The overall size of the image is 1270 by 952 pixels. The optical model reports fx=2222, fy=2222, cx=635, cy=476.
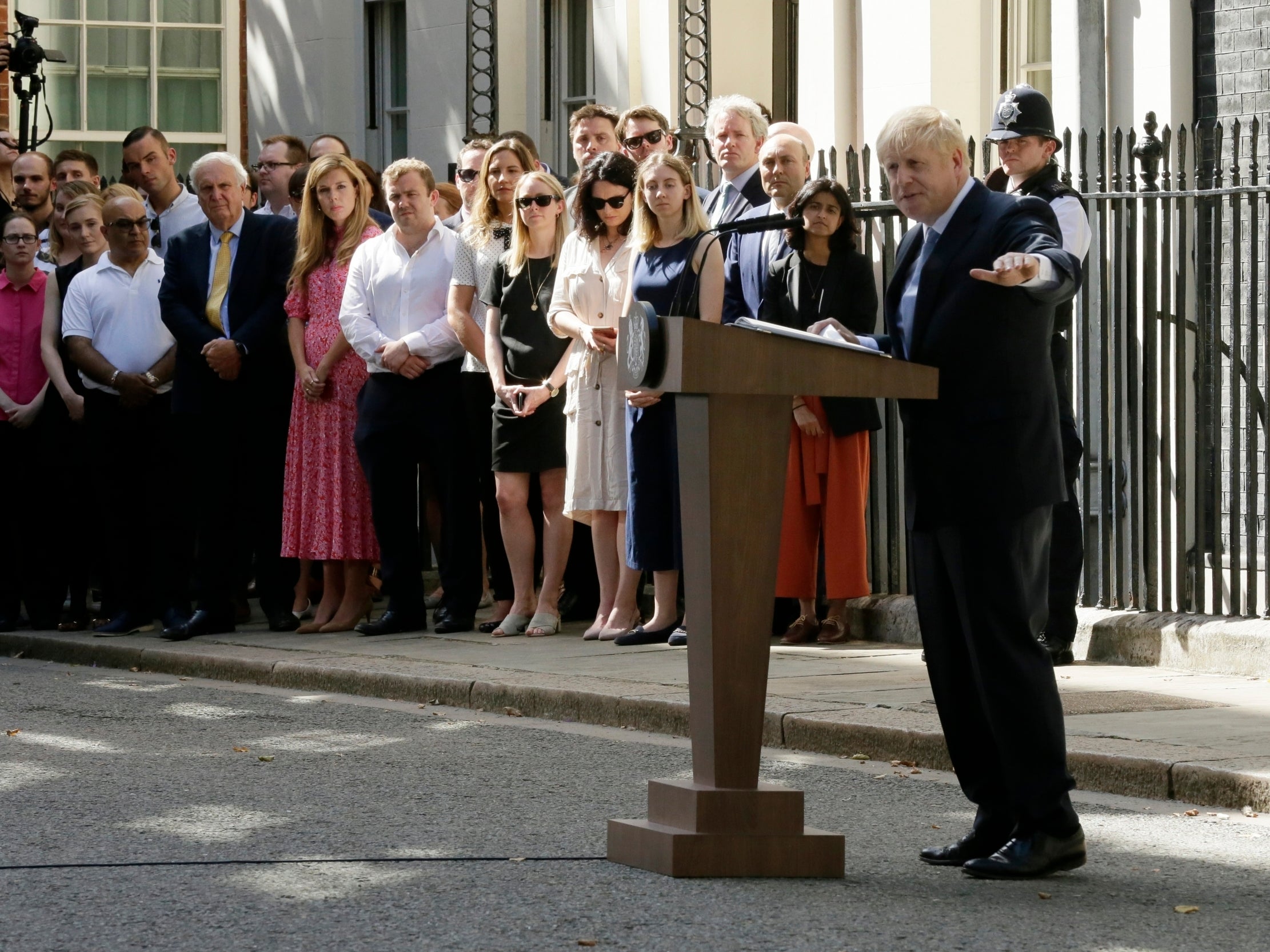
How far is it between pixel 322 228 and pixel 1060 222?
4319 mm

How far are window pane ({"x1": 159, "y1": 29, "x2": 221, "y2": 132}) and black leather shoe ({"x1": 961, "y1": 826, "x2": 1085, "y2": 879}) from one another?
59.6 ft

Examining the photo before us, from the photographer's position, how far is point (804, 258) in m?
9.79

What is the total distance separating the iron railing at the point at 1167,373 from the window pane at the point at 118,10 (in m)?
14.5

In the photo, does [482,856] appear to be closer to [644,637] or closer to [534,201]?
[644,637]

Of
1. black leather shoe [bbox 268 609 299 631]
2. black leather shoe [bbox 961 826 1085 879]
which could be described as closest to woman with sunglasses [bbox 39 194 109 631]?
black leather shoe [bbox 268 609 299 631]

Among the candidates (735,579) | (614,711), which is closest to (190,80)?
(614,711)

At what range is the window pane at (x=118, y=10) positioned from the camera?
72.8 ft

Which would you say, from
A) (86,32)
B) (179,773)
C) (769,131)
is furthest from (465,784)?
(86,32)

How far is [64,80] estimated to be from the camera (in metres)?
22.2

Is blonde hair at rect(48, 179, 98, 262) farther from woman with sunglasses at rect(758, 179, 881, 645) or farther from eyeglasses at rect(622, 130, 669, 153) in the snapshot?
woman with sunglasses at rect(758, 179, 881, 645)

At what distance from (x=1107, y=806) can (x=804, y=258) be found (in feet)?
12.3

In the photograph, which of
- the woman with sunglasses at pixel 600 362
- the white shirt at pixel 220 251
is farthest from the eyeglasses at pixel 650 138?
the white shirt at pixel 220 251

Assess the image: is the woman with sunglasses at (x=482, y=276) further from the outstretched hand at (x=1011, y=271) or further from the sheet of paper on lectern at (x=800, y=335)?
the outstretched hand at (x=1011, y=271)

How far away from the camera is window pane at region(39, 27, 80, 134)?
22062 millimetres
